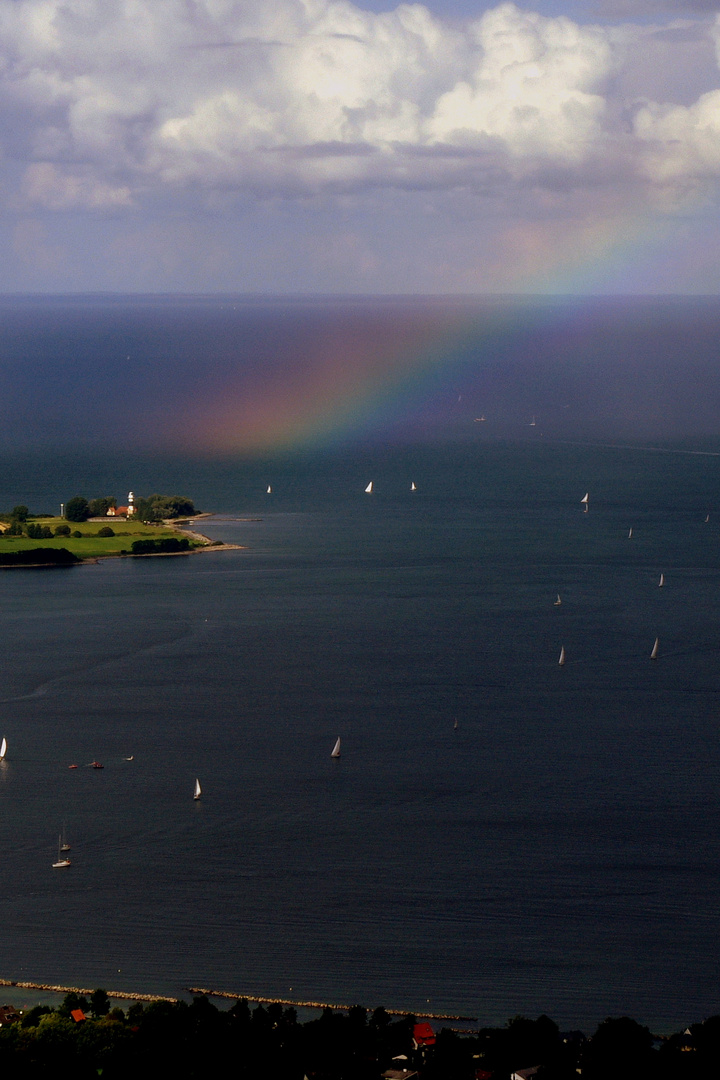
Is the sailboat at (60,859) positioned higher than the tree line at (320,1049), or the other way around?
the sailboat at (60,859)

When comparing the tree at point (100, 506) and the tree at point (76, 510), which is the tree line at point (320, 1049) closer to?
the tree at point (76, 510)

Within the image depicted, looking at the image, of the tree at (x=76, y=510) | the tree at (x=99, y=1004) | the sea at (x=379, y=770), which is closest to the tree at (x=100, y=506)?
the tree at (x=76, y=510)

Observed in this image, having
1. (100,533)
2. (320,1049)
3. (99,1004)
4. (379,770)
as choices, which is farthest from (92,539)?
(320,1049)

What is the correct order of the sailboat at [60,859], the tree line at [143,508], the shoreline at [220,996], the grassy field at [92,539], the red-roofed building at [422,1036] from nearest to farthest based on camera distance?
the red-roofed building at [422,1036] → the shoreline at [220,996] → the sailboat at [60,859] → the grassy field at [92,539] → the tree line at [143,508]

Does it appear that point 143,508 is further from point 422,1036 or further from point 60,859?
point 422,1036

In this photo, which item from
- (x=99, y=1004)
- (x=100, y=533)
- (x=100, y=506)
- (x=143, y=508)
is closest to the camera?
(x=99, y=1004)

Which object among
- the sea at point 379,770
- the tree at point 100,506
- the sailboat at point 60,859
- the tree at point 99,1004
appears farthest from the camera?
the tree at point 100,506

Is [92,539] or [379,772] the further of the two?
[92,539]
